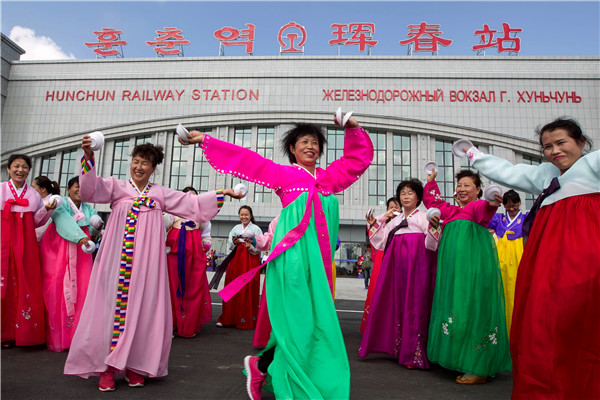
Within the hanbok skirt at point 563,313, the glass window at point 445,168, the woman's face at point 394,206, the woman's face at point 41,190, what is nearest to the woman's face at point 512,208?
the woman's face at point 394,206

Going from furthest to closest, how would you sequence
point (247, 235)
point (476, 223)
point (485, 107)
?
point (485, 107) → point (247, 235) → point (476, 223)

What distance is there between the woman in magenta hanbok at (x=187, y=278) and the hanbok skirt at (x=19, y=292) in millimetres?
1474

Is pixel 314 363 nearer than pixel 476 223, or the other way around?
pixel 314 363

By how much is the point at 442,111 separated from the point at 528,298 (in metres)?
25.2

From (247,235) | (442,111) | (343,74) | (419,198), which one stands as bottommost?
Result: (247,235)

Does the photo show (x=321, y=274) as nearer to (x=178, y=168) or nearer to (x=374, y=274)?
(x=374, y=274)

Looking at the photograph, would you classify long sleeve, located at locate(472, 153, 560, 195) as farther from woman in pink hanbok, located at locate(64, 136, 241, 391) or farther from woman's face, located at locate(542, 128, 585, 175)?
woman in pink hanbok, located at locate(64, 136, 241, 391)

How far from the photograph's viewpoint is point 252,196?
84.3ft

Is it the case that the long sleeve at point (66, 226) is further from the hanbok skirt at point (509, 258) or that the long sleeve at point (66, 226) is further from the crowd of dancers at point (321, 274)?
the hanbok skirt at point (509, 258)

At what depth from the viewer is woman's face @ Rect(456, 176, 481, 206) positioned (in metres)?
3.90

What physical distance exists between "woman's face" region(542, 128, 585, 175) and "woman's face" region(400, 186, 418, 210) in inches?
71.0

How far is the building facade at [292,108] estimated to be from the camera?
25312 millimetres

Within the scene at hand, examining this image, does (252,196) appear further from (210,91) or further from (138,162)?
(138,162)

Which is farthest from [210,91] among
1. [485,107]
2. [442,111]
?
[485,107]
